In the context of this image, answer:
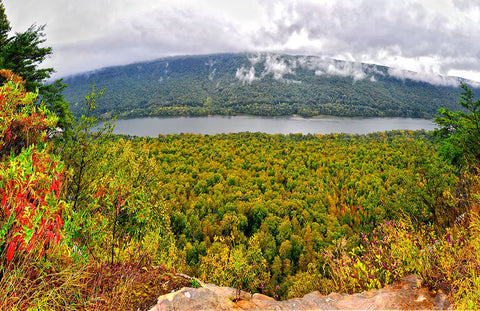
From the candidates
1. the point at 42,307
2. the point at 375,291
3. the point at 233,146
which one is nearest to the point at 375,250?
the point at 375,291

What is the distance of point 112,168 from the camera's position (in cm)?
557

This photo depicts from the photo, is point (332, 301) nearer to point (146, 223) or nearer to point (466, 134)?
point (146, 223)

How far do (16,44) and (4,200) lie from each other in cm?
2314

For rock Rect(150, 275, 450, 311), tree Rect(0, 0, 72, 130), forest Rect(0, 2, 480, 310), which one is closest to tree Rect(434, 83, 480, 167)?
forest Rect(0, 2, 480, 310)

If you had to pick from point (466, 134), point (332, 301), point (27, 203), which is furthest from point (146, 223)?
point (466, 134)

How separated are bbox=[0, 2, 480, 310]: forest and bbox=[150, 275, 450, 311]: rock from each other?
9.8 inches

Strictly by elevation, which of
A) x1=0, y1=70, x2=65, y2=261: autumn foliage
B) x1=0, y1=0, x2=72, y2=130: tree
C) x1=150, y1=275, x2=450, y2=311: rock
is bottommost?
x1=150, y1=275, x2=450, y2=311: rock

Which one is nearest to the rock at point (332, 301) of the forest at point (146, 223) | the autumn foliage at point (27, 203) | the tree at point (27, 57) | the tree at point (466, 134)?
the forest at point (146, 223)

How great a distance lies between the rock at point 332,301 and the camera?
4.01 m

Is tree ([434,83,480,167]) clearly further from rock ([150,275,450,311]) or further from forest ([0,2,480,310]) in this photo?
rock ([150,275,450,311])

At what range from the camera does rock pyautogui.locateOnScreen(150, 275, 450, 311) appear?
13.1 ft

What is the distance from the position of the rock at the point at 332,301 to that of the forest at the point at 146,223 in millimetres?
248

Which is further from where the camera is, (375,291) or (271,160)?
(271,160)

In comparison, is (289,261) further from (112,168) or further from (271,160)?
(271,160)
